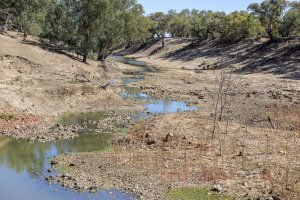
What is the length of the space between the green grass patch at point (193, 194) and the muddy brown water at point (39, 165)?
5.90ft

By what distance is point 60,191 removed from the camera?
20.7 m

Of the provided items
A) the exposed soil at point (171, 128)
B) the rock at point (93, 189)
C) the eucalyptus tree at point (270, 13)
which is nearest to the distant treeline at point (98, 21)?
the eucalyptus tree at point (270, 13)

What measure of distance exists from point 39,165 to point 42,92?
625 inches

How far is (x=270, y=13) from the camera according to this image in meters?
83.8

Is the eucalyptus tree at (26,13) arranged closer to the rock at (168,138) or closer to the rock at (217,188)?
the rock at (168,138)

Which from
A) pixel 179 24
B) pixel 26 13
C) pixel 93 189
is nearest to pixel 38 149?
pixel 93 189

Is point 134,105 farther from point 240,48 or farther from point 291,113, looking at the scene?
point 240,48

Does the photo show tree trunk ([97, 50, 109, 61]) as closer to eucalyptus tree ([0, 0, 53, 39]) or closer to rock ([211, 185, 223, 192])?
eucalyptus tree ([0, 0, 53, 39])

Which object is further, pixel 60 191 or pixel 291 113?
pixel 291 113

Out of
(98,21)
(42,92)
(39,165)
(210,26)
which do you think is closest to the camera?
(39,165)

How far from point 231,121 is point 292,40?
160 ft

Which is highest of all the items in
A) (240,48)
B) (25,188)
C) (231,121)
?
(240,48)

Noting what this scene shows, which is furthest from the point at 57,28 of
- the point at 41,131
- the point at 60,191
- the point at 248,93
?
the point at 60,191

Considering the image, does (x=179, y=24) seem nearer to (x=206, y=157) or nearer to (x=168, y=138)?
(x=168, y=138)
